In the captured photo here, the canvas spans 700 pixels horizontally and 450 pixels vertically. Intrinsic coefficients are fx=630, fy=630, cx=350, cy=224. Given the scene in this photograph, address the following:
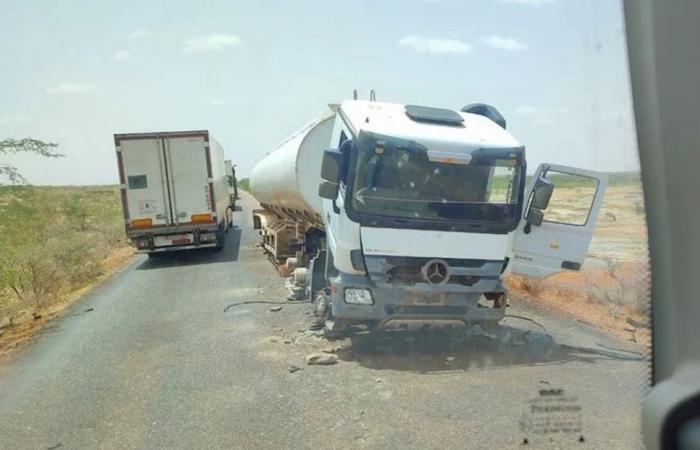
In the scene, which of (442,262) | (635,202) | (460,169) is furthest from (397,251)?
(635,202)

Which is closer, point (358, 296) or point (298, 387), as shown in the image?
point (298, 387)

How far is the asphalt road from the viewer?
4.92 meters

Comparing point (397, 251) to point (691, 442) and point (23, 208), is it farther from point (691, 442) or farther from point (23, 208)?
point (23, 208)

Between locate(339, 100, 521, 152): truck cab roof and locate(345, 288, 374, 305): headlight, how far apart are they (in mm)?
1861

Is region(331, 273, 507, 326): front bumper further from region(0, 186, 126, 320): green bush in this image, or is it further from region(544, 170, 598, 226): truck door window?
region(0, 186, 126, 320): green bush

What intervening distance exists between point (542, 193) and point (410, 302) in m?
1.97

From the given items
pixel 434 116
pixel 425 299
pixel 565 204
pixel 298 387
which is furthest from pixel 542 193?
pixel 298 387

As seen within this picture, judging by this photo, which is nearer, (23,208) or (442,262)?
(442,262)

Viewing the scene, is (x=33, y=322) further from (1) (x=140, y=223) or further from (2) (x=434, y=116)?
(2) (x=434, y=116)

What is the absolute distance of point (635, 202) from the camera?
181 centimetres

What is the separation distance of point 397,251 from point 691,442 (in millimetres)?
5864

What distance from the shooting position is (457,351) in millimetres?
7473

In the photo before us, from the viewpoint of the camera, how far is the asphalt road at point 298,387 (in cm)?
492

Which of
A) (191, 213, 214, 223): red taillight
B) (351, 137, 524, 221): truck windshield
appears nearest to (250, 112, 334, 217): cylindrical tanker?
(351, 137, 524, 221): truck windshield
